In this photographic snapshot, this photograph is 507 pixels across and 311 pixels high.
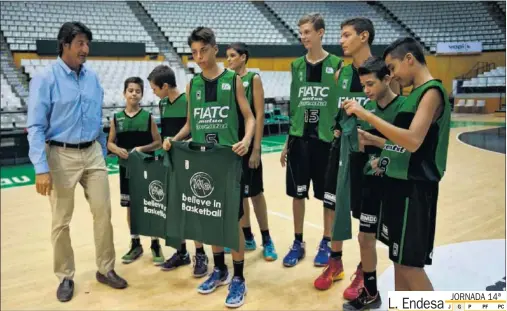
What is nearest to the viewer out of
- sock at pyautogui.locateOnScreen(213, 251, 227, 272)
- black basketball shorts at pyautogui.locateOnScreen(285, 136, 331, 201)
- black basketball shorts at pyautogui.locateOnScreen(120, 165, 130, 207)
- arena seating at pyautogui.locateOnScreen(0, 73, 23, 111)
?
sock at pyautogui.locateOnScreen(213, 251, 227, 272)

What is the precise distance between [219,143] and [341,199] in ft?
2.85

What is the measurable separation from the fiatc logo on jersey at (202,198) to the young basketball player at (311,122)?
811 millimetres

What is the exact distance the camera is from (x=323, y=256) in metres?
3.55

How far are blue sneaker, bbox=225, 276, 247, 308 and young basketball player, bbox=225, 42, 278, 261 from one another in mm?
597

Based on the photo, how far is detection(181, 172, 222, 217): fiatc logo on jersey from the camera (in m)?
2.97

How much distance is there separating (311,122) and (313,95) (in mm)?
198

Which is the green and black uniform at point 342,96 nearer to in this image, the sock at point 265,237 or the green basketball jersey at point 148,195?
the sock at point 265,237

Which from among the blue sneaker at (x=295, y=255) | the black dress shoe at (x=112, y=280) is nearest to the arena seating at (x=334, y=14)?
the blue sneaker at (x=295, y=255)

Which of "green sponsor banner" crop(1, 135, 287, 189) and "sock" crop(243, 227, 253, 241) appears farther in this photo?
"green sponsor banner" crop(1, 135, 287, 189)

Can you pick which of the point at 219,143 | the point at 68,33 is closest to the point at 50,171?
the point at 68,33

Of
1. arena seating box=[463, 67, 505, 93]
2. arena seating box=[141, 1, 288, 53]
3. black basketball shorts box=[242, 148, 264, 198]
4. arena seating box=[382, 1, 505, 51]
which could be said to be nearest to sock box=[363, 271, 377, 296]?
black basketball shorts box=[242, 148, 264, 198]

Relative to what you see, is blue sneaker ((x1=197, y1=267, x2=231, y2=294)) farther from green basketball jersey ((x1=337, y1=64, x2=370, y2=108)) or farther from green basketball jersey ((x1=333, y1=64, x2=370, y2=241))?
green basketball jersey ((x1=337, y1=64, x2=370, y2=108))

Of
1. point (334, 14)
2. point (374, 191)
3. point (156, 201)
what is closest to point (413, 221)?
point (374, 191)

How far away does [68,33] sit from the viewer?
2.92 meters
